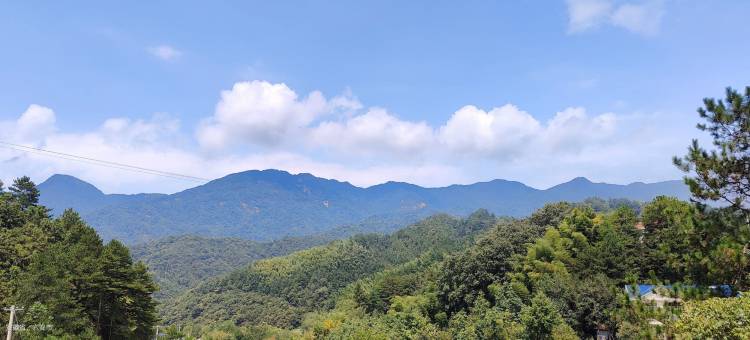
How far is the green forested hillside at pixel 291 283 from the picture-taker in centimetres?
9650

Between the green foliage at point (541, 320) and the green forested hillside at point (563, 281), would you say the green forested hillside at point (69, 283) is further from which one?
the green foliage at point (541, 320)

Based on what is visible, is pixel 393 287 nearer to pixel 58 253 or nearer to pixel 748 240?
pixel 58 253

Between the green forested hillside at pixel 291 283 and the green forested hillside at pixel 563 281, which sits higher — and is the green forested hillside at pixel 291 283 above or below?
below

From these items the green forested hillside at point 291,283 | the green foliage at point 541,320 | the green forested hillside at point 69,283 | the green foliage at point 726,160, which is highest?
the green foliage at point 726,160

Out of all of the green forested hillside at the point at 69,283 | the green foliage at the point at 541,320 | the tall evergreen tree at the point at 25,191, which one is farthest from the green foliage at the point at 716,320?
the tall evergreen tree at the point at 25,191

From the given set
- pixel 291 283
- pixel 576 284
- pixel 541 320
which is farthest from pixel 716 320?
pixel 291 283

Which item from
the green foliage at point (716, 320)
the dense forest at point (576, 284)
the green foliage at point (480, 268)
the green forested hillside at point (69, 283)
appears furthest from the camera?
the green foliage at point (480, 268)

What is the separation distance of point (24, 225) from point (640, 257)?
42.3 metres

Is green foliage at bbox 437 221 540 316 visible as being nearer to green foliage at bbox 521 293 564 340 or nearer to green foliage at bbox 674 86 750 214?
green foliage at bbox 521 293 564 340

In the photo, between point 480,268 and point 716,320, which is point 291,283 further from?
point 716,320

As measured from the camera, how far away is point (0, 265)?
104 ft

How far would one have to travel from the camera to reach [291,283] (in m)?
108

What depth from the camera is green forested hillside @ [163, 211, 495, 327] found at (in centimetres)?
9650

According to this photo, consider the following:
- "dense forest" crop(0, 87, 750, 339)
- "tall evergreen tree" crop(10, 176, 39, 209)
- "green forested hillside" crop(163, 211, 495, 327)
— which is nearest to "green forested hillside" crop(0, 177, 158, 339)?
"dense forest" crop(0, 87, 750, 339)
